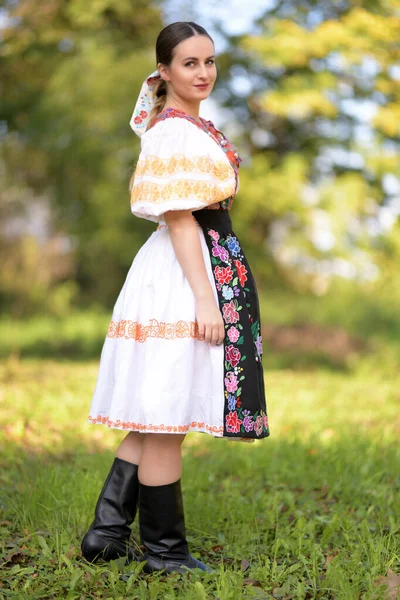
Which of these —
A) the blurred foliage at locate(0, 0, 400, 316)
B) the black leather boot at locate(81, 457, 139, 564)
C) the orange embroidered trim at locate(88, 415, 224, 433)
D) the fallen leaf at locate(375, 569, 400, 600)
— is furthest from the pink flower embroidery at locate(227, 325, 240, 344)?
the blurred foliage at locate(0, 0, 400, 316)

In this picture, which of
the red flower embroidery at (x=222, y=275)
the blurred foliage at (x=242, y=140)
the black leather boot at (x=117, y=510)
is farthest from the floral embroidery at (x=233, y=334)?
the blurred foliage at (x=242, y=140)

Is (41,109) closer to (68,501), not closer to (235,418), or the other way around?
(68,501)

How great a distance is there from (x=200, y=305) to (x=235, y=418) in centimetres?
33

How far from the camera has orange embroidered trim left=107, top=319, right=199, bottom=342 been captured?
2.06 m

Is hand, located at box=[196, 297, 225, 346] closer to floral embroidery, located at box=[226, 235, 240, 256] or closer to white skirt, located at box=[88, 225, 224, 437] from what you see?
white skirt, located at box=[88, 225, 224, 437]

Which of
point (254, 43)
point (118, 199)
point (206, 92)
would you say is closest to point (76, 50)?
point (254, 43)

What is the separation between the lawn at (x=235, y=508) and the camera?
2.05 meters

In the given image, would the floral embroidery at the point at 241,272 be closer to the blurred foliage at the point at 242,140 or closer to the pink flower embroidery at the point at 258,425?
the pink flower embroidery at the point at 258,425

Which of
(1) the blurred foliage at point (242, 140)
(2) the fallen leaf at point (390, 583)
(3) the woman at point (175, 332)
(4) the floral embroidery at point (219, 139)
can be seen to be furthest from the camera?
(1) the blurred foliage at point (242, 140)

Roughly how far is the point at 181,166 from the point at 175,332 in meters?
0.46

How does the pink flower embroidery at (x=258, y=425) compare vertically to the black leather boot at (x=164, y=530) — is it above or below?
above

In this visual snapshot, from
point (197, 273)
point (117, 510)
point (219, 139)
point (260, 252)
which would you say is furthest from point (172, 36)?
point (260, 252)

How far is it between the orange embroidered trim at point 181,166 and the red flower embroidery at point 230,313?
362 mm

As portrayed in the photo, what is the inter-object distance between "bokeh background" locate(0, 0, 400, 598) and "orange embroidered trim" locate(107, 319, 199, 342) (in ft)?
2.19
